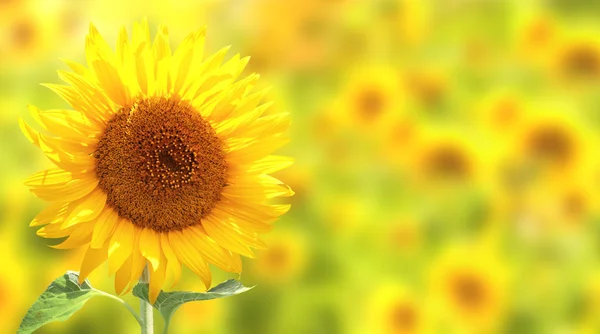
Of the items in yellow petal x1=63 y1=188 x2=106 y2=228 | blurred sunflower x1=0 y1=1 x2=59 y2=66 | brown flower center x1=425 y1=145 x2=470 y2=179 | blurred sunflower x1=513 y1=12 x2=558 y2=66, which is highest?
blurred sunflower x1=513 y1=12 x2=558 y2=66

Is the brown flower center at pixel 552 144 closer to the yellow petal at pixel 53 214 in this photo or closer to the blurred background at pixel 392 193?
the blurred background at pixel 392 193

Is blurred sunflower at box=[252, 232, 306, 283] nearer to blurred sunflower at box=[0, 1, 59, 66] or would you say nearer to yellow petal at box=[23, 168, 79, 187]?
blurred sunflower at box=[0, 1, 59, 66]

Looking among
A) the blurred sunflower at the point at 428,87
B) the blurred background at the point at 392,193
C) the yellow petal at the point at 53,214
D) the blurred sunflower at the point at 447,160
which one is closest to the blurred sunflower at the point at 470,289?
the blurred background at the point at 392,193

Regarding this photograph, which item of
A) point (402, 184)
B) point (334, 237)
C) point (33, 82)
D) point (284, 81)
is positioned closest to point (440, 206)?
point (402, 184)

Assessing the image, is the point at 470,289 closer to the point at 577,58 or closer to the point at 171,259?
the point at 577,58

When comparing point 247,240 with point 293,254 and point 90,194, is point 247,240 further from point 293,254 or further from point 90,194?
point 293,254

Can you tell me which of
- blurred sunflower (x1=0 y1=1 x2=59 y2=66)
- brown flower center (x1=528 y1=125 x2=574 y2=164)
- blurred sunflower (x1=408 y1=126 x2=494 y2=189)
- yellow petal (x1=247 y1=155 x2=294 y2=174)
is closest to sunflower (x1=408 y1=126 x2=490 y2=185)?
blurred sunflower (x1=408 y1=126 x2=494 y2=189)
